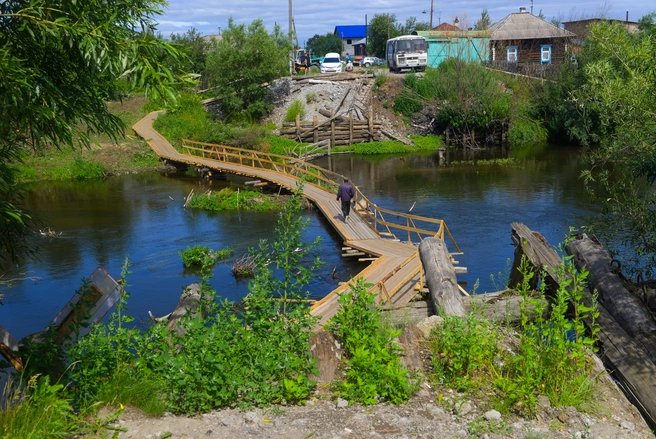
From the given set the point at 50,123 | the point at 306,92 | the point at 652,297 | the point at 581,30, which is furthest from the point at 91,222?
the point at 581,30

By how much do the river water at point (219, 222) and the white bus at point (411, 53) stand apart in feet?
50.3

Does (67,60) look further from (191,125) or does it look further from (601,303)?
(191,125)

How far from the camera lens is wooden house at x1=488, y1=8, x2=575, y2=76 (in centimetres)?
5612

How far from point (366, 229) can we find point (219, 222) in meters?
7.00

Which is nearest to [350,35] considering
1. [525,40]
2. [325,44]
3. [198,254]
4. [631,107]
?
[325,44]

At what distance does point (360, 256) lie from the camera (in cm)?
2089

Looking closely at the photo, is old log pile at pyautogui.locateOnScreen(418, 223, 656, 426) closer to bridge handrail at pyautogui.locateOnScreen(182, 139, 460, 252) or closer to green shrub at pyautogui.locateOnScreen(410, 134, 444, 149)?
bridge handrail at pyautogui.locateOnScreen(182, 139, 460, 252)

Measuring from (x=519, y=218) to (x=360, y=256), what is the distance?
7.46 m

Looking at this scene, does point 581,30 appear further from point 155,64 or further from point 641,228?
point 155,64

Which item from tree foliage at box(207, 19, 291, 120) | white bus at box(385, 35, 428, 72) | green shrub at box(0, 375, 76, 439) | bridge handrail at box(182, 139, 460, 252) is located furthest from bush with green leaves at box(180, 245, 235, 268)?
white bus at box(385, 35, 428, 72)

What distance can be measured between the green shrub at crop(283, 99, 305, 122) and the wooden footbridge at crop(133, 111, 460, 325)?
7220mm

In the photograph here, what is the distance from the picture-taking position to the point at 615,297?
10688 mm

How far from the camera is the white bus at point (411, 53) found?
52.6 metres

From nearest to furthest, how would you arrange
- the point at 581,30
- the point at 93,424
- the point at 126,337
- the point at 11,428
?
the point at 11,428, the point at 93,424, the point at 126,337, the point at 581,30
